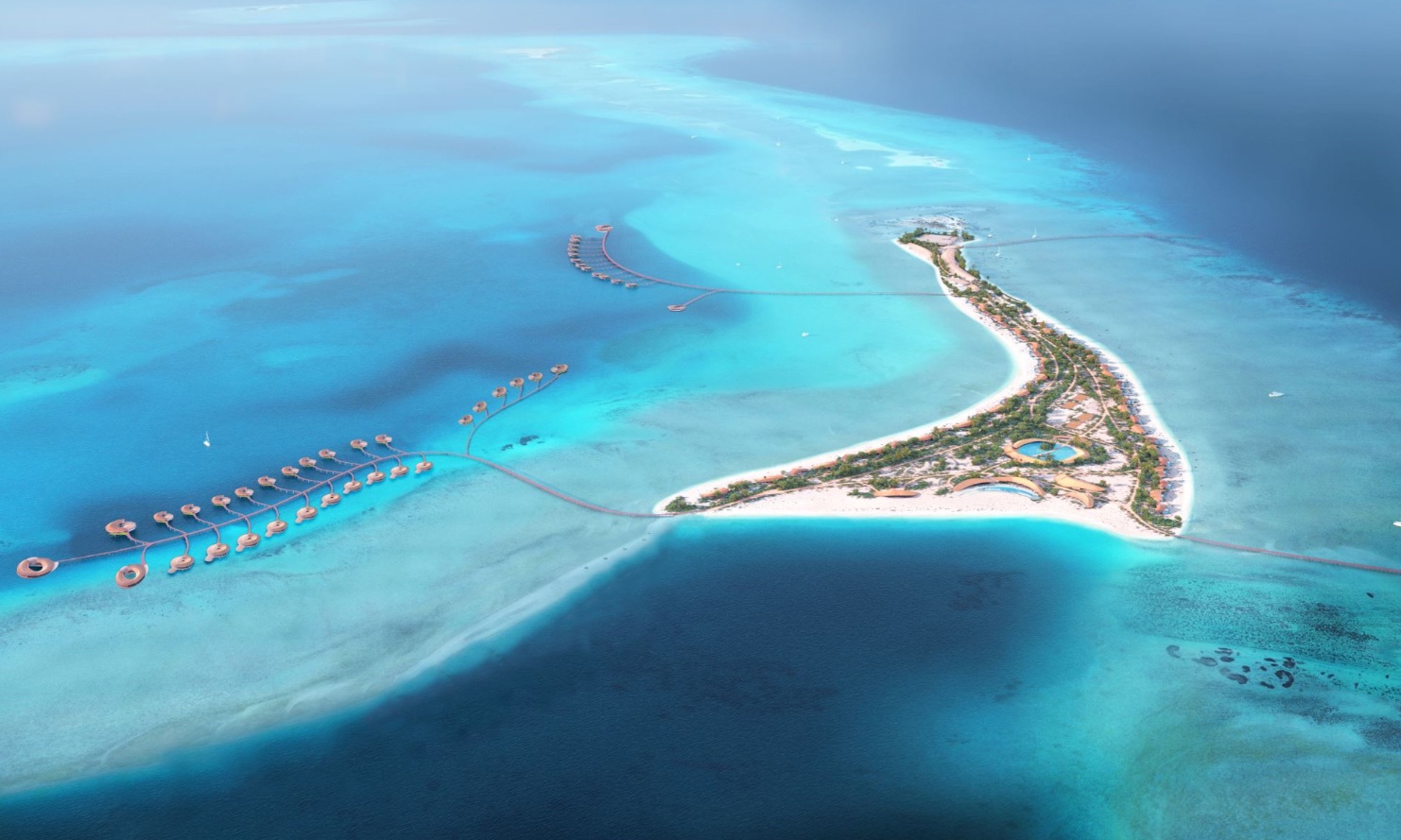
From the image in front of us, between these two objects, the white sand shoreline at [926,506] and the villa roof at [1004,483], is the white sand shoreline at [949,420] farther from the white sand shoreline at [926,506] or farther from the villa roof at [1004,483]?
the villa roof at [1004,483]

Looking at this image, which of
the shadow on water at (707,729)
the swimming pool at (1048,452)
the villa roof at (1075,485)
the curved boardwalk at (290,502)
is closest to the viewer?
the shadow on water at (707,729)

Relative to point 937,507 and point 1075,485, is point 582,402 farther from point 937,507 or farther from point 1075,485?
point 1075,485

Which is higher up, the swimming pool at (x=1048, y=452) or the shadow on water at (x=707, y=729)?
the swimming pool at (x=1048, y=452)

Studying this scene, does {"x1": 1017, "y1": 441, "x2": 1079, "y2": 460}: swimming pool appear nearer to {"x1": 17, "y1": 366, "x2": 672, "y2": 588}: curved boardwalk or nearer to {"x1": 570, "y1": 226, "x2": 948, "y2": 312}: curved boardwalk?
{"x1": 17, "y1": 366, "x2": 672, "y2": 588}: curved boardwalk

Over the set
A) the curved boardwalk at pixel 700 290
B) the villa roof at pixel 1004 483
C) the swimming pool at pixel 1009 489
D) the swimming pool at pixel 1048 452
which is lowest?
the swimming pool at pixel 1009 489

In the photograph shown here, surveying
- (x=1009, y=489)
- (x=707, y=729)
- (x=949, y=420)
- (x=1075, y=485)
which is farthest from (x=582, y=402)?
(x=1075, y=485)

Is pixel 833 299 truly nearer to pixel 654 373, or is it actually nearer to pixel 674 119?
pixel 654 373

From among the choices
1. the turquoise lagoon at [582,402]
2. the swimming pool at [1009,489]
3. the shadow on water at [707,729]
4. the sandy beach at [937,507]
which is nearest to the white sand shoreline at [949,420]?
the turquoise lagoon at [582,402]

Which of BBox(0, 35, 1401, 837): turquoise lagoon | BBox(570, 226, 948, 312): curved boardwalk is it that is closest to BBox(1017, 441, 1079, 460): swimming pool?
BBox(0, 35, 1401, 837): turquoise lagoon
